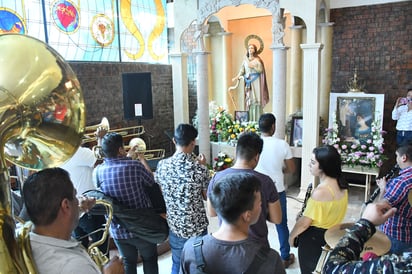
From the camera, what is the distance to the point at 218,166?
5730 millimetres

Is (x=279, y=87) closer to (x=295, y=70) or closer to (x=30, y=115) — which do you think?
(x=295, y=70)

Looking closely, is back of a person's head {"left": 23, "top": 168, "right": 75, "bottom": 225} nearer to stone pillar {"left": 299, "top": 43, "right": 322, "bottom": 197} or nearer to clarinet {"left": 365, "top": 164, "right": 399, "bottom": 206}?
clarinet {"left": 365, "top": 164, "right": 399, "bottom": 206}

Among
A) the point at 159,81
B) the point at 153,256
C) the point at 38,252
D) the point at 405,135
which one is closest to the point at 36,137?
the point at 38,252

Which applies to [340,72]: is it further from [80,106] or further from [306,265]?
[80,106]

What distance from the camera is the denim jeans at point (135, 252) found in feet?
7.62

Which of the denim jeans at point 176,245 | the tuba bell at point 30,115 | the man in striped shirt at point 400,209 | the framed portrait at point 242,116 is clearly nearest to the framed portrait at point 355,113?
the framed portrait at point 242,116

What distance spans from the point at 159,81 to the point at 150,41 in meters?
0.85

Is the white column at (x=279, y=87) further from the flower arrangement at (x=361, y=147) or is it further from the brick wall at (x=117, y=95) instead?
the brick wall at (x=117, y=95)

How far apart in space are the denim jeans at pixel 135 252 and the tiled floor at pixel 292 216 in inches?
32.9

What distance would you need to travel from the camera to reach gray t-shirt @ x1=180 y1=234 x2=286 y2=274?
3.90 ft

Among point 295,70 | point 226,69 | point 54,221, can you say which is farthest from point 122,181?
point 226,69

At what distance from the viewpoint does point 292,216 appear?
4.54m

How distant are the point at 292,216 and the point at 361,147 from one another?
155cm

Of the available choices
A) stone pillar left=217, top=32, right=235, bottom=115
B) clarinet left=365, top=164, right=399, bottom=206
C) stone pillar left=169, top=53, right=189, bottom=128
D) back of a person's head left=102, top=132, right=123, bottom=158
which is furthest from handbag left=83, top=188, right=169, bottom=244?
stone pillar left=217, top=32, right=235, bottom=115
